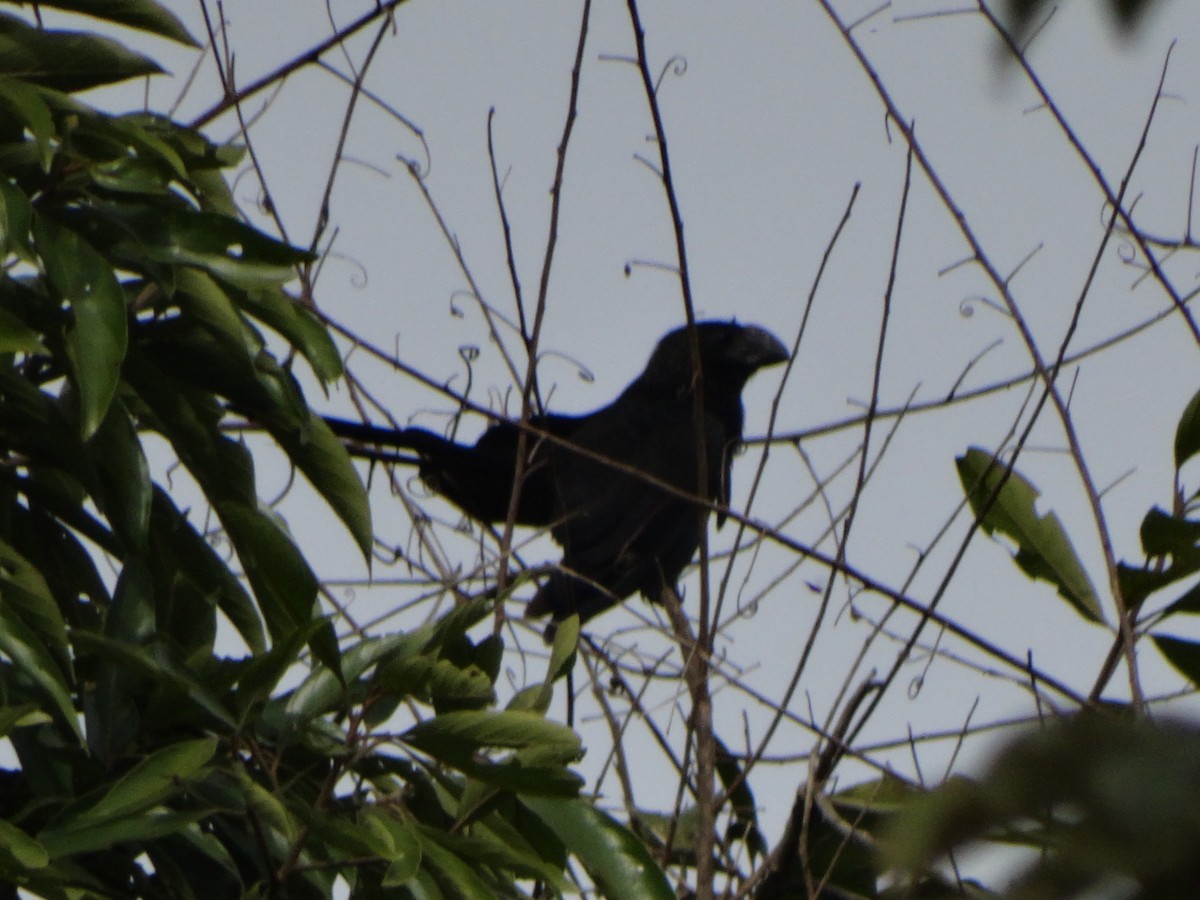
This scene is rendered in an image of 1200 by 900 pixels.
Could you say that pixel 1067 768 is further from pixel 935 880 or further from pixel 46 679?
pixel 46 679

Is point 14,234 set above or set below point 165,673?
above

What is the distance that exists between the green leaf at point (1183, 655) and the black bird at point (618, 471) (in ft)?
7.72

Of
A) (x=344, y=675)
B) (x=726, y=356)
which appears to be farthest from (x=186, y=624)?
(x=726, y=356)

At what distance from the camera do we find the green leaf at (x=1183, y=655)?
214 cm

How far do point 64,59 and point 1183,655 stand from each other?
1.78 metres

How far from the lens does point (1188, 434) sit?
2.28 m

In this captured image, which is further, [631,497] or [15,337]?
[631,497]

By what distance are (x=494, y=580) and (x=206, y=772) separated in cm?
160

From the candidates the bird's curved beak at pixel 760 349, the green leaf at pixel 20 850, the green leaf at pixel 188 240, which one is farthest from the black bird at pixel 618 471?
the green leaf at pixel 20 850

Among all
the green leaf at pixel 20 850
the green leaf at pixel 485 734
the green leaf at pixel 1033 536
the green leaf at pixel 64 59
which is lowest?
the green leaf at pixel 20 850

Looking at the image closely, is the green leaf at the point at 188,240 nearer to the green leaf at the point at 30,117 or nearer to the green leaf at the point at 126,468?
the green leaf at the point at 30,117

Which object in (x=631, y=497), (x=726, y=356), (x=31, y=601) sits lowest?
(x=31, y=601)

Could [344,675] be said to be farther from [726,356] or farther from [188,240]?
[726,356]

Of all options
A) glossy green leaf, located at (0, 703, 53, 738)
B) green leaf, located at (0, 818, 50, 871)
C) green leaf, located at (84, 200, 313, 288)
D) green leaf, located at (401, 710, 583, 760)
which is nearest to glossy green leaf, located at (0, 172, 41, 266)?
green leaf, located at (84, 200, 313, 288)
